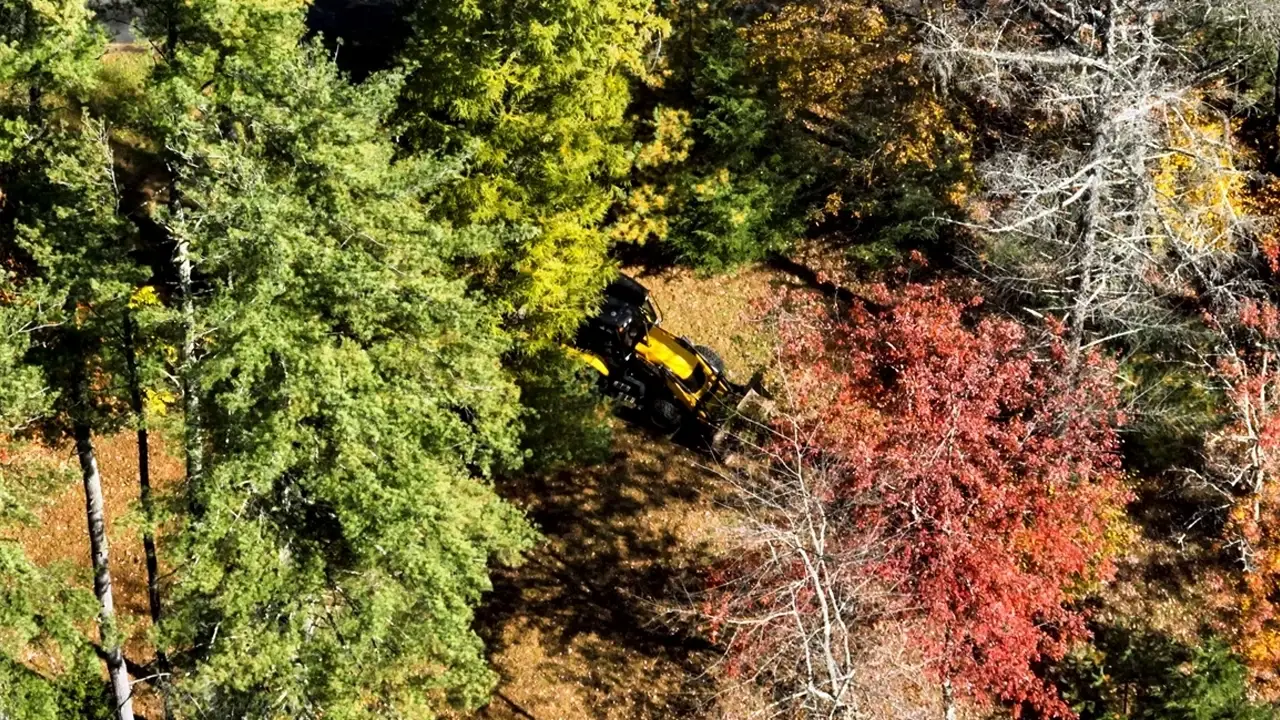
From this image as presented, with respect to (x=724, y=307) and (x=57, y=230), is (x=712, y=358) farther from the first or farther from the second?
(x=57, y=230)

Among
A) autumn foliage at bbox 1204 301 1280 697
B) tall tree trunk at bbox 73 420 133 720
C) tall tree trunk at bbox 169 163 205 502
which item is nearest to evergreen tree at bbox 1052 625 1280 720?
autumn foliage at bbox 1204 301 1280 697

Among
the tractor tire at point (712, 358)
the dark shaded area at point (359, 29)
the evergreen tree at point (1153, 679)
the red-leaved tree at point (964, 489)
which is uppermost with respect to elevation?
the dark shaded area at point (359, 29)

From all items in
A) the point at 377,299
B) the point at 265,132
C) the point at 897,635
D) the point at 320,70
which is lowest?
the point at 897,635

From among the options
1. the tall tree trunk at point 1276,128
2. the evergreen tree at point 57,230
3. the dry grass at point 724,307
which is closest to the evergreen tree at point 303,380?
the evergreen tree at point 57,230

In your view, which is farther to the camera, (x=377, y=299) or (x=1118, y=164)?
(x=1118, y=164)

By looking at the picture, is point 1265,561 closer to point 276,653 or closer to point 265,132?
point 276,653

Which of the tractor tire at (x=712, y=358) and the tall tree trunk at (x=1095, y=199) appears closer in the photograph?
the tall tree trunk at (x=1095, y=199)

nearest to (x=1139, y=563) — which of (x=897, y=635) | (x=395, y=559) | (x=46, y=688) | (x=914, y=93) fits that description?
(x=897, y=635)

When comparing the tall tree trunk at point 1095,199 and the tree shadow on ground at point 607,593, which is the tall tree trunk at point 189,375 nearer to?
the tree shadow on ground at point 607,593
